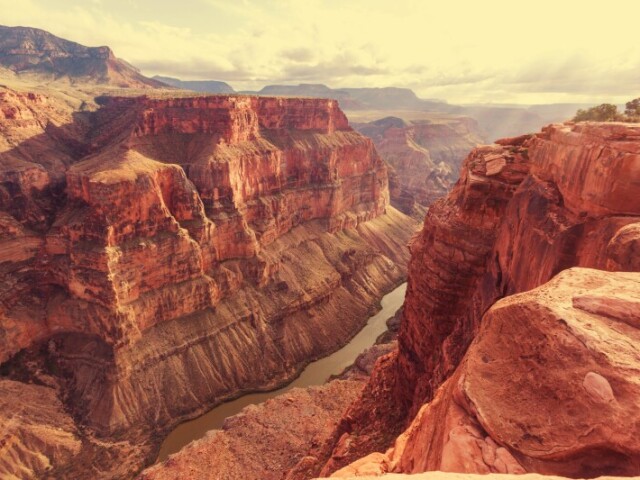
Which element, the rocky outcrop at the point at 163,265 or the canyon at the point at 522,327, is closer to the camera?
the canyon at the point at 522,327

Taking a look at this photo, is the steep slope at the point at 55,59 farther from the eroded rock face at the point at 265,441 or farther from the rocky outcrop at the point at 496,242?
the rocky outcrop at the point at 496,242

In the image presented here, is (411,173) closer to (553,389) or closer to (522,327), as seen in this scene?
(522,327)

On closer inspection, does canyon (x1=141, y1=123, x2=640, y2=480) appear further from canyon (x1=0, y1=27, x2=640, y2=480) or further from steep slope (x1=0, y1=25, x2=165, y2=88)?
steep slope (x1=0, y1=25, x2=165, y2=88)

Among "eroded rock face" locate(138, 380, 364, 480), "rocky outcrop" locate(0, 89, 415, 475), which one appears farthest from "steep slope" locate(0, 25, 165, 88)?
"eroded rock face" locate(138, 380, 364, 480)

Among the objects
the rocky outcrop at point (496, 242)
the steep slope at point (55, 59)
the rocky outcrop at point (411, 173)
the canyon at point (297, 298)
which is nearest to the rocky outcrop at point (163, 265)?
the canyon at point (297, 298)

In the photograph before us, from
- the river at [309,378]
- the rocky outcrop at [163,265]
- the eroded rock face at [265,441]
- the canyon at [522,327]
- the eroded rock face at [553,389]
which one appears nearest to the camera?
the eroded rock face at [553,389]

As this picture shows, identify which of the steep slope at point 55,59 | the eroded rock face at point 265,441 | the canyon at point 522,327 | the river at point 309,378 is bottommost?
the river at point 309,378

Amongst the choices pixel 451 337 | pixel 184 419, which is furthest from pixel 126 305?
pixel 451 337
